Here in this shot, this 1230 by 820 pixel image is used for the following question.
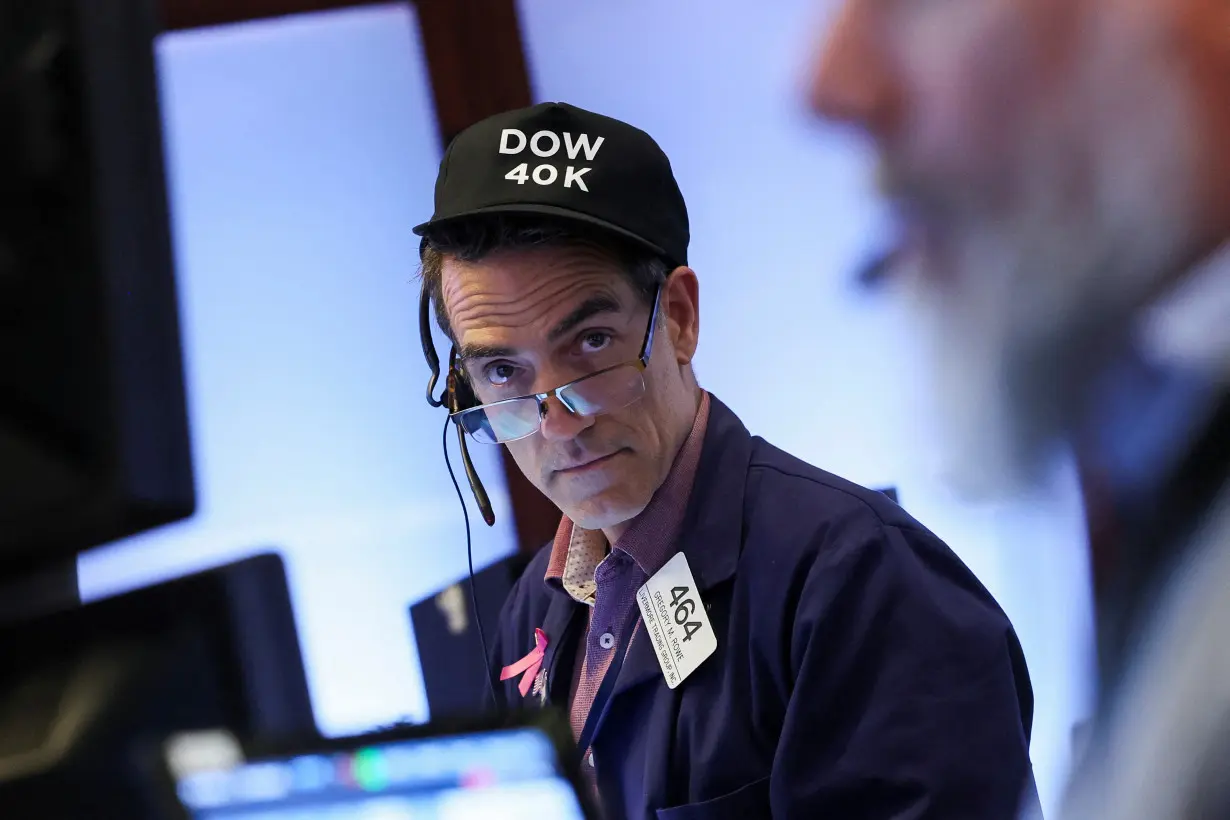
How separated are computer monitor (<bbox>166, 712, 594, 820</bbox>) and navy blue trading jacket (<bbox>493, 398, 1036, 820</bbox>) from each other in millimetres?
396

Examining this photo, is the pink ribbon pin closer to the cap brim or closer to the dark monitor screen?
the cap brim

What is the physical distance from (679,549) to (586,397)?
190 mm

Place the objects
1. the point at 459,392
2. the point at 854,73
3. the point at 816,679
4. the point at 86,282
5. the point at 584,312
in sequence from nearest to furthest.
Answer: the point at 86,282 → the point at 816,679 → the point at 584,312 → the point at 459,392 → the point at 854,73

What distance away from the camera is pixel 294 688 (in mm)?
1146

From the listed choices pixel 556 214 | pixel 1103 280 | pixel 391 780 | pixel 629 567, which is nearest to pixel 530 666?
pixel 629 567

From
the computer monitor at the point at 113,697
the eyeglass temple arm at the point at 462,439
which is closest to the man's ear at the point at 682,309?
the eyeglass temple arm at the point at 462,439

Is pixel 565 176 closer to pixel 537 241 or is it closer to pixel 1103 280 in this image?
pixel 537 241

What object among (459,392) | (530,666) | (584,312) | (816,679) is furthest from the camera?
(530,666)

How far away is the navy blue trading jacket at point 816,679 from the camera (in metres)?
0.86

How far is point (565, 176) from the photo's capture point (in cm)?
100

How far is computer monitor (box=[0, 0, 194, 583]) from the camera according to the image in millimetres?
430

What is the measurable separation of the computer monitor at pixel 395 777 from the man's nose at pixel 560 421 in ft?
1.72

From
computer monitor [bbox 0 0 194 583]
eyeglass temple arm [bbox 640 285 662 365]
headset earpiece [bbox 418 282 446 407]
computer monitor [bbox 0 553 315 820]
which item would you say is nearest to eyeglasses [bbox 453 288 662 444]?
eyeglass temple arm [bbox 640 285 662 365]

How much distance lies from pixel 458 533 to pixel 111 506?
138cm
